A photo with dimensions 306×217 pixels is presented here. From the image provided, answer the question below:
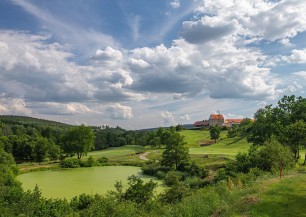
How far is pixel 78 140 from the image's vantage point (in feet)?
270

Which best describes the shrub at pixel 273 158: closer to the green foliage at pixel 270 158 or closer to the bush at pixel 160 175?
the green foliage at pixel 270 158

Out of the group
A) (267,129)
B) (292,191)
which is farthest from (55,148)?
(292,191)

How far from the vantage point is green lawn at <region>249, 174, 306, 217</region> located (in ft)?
41.9

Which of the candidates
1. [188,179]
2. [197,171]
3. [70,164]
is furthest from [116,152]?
[188,179]

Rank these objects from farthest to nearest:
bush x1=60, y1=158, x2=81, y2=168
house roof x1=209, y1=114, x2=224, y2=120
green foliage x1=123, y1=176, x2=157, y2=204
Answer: house roof x1=209, y1=114, x2=224, y2=120, bush x1=60, y1=158, x2=81, y2=168, green foliage x1=123, y1=176, x2=157, y2=204

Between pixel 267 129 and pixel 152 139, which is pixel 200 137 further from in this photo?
pixel 267 129

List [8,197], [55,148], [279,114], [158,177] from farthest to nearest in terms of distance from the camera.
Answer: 1. [55,148]
2. [158,177]
3. [279,114]
4. [8,197]

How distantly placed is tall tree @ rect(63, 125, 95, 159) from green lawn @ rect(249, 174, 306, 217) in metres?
68.6

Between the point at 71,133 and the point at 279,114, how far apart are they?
2087 inches

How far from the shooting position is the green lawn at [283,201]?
503 inches

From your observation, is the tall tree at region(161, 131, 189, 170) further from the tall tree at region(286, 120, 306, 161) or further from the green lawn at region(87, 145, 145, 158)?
the green lawn at region(87, 145, 145, 158)

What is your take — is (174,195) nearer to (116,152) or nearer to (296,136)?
(296,136)

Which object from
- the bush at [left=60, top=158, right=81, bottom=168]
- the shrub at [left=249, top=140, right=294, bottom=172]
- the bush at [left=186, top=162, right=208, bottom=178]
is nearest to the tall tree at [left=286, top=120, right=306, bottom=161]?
the shrub at [left=249, top=140, right=294, bottom=172]

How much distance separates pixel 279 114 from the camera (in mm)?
48562
